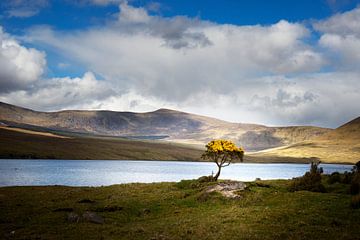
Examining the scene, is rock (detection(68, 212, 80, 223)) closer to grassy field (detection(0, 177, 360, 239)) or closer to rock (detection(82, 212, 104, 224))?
grassy field (detection(0, 177, 360, 239))

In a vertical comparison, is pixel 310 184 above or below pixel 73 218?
above

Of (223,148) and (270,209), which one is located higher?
(223,148)

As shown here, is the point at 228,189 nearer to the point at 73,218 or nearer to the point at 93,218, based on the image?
the point at 93,218

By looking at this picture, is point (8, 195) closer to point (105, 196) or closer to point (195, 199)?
point (105, 196)

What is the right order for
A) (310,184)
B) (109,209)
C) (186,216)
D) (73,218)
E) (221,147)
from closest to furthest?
(73,218) < (186,216) < (109,209) < (310,184) < (221,147)

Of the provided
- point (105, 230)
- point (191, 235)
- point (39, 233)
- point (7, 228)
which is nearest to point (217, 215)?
point (191, 235)

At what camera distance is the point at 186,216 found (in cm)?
3108

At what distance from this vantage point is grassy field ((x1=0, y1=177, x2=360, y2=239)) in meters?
24.2

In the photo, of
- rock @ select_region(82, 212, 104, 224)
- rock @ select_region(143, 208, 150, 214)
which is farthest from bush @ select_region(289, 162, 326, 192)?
rock @ select_region(82, 212, 104, 224)

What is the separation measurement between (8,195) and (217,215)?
27436 millimetres

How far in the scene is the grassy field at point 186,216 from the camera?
79.6 feet

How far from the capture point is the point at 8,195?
1789 inches

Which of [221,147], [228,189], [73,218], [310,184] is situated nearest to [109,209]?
[73,218]

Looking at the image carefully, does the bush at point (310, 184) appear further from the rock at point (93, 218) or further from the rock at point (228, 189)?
the rock at point (93, 218)
